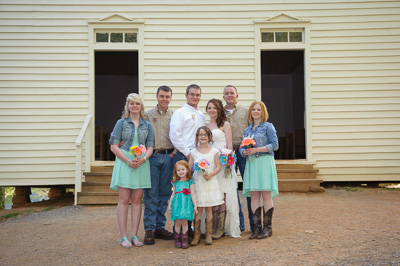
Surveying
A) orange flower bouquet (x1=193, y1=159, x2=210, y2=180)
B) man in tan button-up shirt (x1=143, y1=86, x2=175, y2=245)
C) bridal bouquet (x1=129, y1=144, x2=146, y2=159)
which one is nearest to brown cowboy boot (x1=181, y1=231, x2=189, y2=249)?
man in tan button-up shirt (x1=143, y1=86, x2=175, y2=245)

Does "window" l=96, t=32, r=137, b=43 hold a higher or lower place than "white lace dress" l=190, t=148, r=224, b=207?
higher

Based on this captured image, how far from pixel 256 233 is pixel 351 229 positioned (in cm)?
117

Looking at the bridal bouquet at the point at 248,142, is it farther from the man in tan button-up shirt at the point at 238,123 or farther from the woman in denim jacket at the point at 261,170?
the man in tan button-up shirt at the point at 238,123

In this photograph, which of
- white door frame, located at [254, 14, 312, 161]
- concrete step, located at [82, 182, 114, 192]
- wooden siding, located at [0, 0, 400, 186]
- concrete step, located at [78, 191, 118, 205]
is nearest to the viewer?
concrete step, located at [78, 191, 118, 205]

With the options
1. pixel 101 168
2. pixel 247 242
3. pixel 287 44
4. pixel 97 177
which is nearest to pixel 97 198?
pixel 97 177

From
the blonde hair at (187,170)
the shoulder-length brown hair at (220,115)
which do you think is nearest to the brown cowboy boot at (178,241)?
the blonde hair at (187,170)

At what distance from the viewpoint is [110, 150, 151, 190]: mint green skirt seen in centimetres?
400

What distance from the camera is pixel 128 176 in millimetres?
4035

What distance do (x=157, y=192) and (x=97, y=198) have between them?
9.32 feet

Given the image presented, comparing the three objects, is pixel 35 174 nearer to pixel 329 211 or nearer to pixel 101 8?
pixel 101 8

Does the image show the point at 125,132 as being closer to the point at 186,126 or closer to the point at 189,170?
the point at 186,126

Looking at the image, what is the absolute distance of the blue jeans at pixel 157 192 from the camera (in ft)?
14.0

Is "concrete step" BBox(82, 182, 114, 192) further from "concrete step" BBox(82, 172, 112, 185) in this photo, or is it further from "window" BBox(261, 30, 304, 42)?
"window" BBox(261, 30, 304, 42)

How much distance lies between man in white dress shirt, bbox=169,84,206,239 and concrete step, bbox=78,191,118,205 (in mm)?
2850
